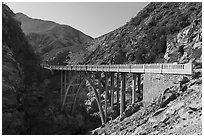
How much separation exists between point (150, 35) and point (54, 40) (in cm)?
8887

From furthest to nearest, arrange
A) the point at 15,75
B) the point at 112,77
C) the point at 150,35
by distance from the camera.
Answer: the point at 150,35, the point at 15,75, the point at 112,77

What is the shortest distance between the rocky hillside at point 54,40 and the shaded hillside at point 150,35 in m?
32.6

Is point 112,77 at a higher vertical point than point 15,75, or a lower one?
higher

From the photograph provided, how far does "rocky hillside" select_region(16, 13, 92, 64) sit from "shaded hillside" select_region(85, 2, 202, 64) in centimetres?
3264

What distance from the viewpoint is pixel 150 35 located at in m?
54.8

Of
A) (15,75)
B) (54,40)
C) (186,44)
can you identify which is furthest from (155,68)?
(54,40)

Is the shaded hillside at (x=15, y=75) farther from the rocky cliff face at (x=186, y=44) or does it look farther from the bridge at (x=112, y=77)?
the rocky cliff face at (x=186, y=44)

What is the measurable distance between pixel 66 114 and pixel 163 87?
3050cm

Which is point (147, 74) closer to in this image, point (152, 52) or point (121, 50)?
point (152, 52)

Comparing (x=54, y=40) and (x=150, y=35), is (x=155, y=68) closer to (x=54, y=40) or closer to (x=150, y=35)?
(x=150, y=35)

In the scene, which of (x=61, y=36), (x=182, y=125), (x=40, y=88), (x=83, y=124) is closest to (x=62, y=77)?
(x=40, y=88)

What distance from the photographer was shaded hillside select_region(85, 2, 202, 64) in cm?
4925

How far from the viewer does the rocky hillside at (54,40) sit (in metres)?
97.4

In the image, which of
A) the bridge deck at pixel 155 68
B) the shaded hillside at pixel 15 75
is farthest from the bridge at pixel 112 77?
the shaded hillside at pixel 15 75
